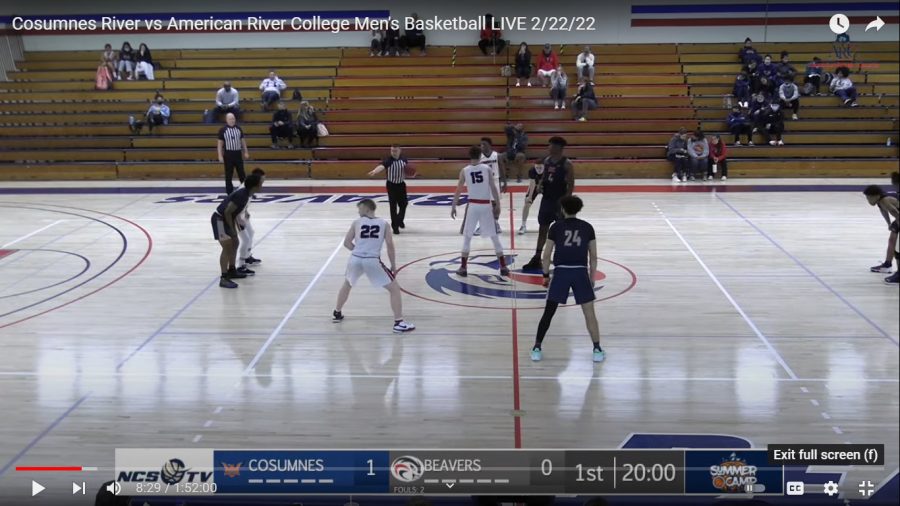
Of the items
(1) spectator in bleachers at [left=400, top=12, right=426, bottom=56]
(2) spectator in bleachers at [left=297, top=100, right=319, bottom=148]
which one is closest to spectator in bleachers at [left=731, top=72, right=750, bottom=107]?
(1) spectator in bleachers at [left=400, top=12, right=426, bottom=56]

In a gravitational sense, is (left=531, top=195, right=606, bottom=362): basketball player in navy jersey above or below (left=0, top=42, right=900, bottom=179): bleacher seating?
below

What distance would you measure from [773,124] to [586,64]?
532 cm

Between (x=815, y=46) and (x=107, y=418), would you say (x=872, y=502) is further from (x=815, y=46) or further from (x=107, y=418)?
(x=815, y=46)

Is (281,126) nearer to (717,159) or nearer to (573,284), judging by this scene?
(717,159)

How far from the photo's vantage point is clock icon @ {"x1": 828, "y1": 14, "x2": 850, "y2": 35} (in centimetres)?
2552

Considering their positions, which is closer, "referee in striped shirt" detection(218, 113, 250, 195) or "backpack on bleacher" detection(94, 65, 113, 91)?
"referee in striped shirt" detection(218, 113, 250, 195)

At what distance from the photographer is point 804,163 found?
71.2 ft

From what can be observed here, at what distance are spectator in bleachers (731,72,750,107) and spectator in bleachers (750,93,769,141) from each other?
0.65 metres

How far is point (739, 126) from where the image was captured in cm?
2259

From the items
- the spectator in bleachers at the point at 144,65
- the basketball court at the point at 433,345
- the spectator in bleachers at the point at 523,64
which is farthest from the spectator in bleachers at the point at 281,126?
the basketball court at the point at 433,345

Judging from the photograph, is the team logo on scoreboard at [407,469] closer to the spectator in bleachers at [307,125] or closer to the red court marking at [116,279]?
the red court marking at [116,279]

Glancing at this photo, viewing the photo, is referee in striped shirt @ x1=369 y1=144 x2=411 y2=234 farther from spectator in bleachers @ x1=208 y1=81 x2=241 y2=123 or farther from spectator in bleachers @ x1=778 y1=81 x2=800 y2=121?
Answer: spectator in bleachers @ x1=778 y1=81 x2=800 y2=121

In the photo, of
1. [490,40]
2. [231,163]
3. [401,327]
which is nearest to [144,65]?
[231,163]

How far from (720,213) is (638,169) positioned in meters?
6.15
